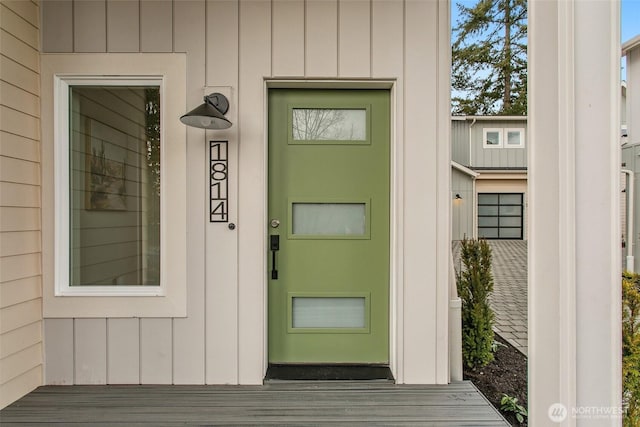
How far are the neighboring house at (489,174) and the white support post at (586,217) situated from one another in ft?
27.5

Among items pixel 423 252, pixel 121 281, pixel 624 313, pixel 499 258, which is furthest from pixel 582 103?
pixel 499 258

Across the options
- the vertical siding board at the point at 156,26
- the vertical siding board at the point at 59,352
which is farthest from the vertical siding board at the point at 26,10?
the vertical siding board at the point at 59,352

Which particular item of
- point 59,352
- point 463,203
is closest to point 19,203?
point 59,352

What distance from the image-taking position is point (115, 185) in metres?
2.19

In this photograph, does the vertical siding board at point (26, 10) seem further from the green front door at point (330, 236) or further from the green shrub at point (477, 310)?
the green shrub at point (477, 310)

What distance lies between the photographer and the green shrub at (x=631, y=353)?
4.80 ft

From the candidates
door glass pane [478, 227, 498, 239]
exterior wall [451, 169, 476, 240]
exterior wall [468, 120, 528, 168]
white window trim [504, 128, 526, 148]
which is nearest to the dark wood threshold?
exterior wall [451, 169, 476, 240]

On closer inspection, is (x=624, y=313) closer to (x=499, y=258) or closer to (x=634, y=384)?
(x=634, y=384)

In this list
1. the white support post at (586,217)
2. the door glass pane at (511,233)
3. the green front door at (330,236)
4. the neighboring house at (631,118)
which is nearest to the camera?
the white support post at (586,217)

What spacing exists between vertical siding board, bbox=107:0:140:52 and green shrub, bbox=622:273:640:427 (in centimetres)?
302

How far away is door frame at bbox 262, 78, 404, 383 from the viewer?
210cm

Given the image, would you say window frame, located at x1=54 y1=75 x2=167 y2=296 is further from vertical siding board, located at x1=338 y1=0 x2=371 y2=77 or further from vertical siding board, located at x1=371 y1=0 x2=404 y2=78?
vertical siding board, located at x1=371 y1=0 x2=404 y2=78

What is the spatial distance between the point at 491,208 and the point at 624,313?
8502 mm

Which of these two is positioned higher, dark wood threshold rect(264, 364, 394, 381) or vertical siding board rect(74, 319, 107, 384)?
vertical siding board rect(74, 319, 107, 384)
